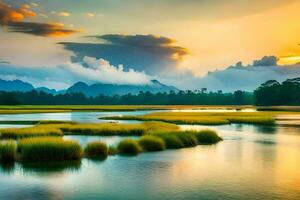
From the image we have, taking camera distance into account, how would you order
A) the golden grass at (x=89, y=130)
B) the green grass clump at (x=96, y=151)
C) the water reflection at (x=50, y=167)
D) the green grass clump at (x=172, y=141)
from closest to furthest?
the water reflection at (x=50, y=167) < the green grass clump at (x=96, y=151) < the green grass clump at (x=172, y=141) < the golden grass at (x=89, y=130)

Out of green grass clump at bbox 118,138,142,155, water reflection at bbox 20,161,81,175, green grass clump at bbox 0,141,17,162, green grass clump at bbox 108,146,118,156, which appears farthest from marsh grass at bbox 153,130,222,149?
green grass clump at bbox 0,141,17,162

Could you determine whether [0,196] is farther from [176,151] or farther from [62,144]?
[176,151]

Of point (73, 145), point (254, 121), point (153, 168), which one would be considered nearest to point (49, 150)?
point (73, 145)

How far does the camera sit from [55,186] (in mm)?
22484

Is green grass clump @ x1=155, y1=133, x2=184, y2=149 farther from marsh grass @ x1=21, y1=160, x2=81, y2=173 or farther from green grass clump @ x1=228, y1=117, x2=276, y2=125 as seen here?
green grass clump @ x1=228, y1=117, x2=276, y2=125

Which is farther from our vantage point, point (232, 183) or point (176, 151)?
point (176, 151)

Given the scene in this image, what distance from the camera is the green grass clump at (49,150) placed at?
29531mm

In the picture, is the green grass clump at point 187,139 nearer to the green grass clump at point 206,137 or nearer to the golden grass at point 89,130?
the green grass clump at point 206,137

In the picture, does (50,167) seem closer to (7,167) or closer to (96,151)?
(7,167)

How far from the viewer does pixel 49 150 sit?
29.9 metres

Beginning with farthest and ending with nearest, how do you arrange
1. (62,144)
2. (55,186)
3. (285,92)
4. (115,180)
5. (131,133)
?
(285,92) < (131,133) < (62,144) < (115,180) < (55,186)

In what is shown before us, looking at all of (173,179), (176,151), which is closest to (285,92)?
(176,151)

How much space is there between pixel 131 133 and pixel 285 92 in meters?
157

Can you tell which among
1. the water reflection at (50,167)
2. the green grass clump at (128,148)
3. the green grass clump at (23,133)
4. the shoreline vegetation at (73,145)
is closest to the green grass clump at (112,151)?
the shoreline vegetation at (73,145)
